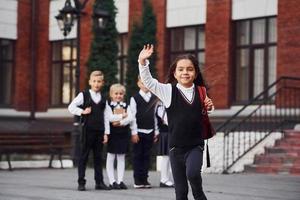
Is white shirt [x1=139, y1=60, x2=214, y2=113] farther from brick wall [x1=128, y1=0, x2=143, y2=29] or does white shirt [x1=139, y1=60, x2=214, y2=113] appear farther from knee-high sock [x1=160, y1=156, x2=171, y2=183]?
brick wall [x1=128, y1=0, x2=143, y2=29]

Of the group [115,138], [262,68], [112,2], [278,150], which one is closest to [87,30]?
[112,2]

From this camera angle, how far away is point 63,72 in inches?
1115

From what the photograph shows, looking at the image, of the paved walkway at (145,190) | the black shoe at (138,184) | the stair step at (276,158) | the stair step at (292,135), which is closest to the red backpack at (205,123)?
the paved walkway at (145,190)

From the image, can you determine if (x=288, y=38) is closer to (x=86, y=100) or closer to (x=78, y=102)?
(x=86, y=100)

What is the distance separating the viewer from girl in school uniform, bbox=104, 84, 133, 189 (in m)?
11.8

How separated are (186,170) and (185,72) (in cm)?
94

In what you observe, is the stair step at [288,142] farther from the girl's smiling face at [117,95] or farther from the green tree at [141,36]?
the girl's smiling face at [117,95]

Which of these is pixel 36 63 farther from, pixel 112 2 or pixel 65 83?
pixel 112 2

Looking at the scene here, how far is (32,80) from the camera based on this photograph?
2891 centimetres

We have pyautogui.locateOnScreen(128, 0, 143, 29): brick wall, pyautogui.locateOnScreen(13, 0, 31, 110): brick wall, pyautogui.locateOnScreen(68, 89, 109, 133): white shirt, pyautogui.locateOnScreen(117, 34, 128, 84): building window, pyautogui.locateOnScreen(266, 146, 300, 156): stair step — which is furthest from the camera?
pyautogui.locateOnScreen(13, 0, 31, 110): brick wall

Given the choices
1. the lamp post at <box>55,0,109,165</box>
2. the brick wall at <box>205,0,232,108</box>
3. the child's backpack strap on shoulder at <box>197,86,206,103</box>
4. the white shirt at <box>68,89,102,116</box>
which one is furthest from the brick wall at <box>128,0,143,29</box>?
the child's backpack strap on shoulder at <box>197,86,206,103</box>

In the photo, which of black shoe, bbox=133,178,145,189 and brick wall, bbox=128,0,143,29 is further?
brick wall, bbox=128,0,143,29

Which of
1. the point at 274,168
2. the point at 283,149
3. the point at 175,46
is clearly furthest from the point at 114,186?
the point at 175,46

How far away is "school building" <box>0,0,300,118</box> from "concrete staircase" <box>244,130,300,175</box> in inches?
81.4
